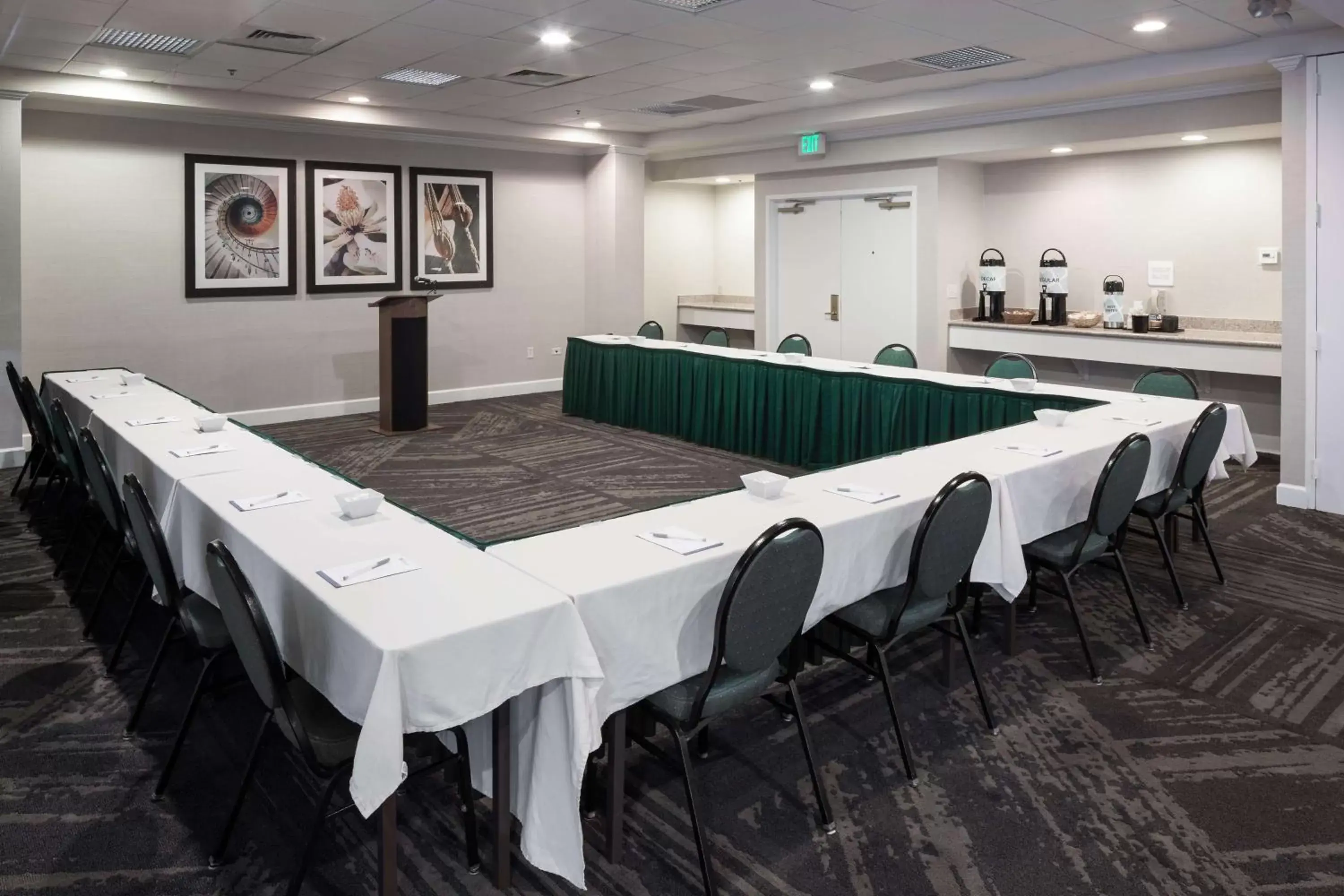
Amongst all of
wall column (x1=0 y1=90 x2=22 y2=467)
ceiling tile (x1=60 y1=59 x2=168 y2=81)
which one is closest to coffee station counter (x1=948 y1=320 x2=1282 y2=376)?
ceiling tile (x1=60 y1=59 x2=168 y2=81)

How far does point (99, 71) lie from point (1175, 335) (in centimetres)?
796

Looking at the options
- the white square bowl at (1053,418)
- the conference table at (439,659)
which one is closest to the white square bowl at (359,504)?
the conference table at (439,659)

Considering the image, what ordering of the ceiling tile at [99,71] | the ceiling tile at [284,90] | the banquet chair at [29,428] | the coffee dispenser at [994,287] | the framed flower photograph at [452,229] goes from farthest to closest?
the framed flower photograph at [452,229] → the coffee dispenser at [994,287] → the ceiling tile at [284,90] → the ceiling tile at [99,71] → the banquet chair at [29,428]

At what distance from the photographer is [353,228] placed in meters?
9.25

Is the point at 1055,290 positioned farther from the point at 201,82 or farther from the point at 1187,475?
the point at 201,82

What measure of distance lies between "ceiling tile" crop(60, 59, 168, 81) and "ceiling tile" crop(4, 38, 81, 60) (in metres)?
0.18

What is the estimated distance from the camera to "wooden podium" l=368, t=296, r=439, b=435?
8.20 metres

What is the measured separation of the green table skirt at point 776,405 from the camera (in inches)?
Answer: 229

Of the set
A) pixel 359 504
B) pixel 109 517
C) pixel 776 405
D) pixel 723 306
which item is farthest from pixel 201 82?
pixel 723 306

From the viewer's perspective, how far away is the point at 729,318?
11.7 meters

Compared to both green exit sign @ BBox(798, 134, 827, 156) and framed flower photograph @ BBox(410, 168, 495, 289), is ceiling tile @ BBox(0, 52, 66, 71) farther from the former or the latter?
green exit sign @ BBox(798, 134, 827, 156)

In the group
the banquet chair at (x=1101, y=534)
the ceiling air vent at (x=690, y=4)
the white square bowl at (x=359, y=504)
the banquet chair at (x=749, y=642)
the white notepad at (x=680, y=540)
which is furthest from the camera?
the ceiling air vent at (x=690, y=4)

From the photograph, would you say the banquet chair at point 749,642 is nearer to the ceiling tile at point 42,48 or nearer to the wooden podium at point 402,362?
the ceiling tile at point 42,48

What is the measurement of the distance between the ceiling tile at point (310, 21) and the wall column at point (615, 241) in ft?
15.7
